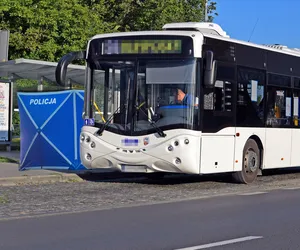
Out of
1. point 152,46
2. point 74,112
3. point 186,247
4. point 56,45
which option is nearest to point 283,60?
point 152,46

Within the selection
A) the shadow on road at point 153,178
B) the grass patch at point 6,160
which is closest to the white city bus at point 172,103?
the shadow on road at point 153,178

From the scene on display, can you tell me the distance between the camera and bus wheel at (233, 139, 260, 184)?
1540 centimetres

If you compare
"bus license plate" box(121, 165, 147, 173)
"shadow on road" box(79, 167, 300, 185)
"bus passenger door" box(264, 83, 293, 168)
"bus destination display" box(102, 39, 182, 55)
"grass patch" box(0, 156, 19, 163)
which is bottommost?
"shadow on road" box(79, 167, 300, 185)

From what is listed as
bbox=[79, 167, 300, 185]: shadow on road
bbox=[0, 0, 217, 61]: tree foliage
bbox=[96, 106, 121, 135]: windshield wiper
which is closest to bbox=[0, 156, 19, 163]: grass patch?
bbox=[79, 167, 300, 185]: shadow on road

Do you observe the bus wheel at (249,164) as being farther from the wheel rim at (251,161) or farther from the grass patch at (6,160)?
the grass patch at (6,160)

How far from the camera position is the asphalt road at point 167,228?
8211 mm

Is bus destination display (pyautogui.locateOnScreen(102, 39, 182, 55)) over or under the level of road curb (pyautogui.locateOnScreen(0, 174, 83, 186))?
over

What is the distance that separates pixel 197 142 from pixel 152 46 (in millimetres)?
2255

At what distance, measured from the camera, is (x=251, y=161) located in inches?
611

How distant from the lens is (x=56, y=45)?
32.7m

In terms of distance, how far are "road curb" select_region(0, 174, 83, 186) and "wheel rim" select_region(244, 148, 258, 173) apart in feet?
13.1

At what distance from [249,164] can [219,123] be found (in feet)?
5.61

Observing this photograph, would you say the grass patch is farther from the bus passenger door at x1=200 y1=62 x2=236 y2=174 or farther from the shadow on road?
the bus passenger door at x1=200 y1=62 x2=236 y2=174

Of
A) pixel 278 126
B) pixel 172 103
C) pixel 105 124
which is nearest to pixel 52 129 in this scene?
pixel 105 124
